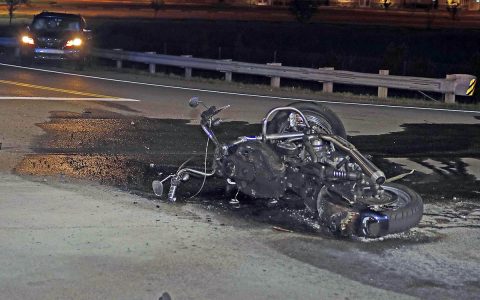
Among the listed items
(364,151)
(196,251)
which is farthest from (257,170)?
(364,151)

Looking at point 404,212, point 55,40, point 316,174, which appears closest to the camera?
point 404,212

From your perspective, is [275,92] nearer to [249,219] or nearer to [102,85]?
[102,85]

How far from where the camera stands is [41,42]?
23.7m

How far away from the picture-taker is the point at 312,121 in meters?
8.62

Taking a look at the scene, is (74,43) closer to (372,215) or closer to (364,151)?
(364,151)

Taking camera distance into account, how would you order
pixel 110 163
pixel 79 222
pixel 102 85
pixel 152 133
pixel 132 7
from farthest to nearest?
pixel 132 7
pixel 102 85
pixel 152 133
pixel 110 163
pixel 79 222

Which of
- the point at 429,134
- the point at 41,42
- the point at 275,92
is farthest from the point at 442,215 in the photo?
the point at 41,42

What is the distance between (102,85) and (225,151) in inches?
458

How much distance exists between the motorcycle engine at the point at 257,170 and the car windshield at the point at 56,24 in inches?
671

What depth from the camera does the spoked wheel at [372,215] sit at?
7156 mm

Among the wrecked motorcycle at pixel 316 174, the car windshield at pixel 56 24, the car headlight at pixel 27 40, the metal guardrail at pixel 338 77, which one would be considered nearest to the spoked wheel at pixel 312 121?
the wrecked motorcycle at pixel 316 174

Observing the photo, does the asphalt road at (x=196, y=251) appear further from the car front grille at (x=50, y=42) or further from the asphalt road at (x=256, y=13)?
the asphalt road at (x=256, y=13)

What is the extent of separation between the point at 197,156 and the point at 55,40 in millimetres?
13790

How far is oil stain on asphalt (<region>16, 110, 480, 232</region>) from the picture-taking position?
8.52 metres
